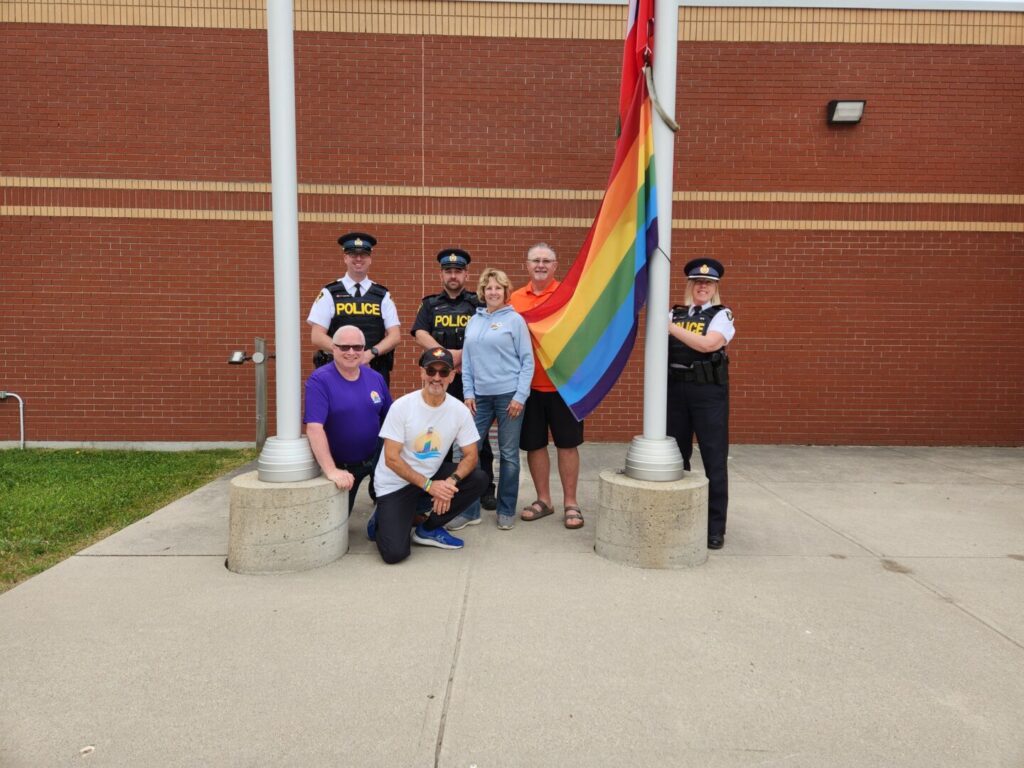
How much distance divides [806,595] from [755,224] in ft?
17.6

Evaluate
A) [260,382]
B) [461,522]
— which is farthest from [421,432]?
[260,382]

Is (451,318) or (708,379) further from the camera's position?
(451,318)

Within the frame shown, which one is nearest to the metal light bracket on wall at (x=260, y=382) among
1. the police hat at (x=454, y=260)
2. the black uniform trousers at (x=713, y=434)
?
the police hat at (x=454, y=260)

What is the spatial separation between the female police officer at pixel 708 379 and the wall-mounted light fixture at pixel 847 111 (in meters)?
4.76

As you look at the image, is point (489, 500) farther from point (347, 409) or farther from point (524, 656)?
point (524, 656)

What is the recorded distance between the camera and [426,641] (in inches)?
108

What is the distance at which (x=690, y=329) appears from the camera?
396 cm

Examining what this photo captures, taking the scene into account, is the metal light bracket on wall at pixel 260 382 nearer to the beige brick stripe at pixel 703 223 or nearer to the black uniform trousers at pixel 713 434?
the beige brick stripe at pixel 703 223

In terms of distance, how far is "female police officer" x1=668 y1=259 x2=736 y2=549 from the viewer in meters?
3.93

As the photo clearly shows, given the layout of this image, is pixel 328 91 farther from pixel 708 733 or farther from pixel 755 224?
pixel 708 733

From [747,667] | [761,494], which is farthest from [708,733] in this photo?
[761,494]

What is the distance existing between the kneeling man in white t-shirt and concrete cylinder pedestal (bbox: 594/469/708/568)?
84 centimetres

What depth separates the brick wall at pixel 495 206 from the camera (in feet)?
23.8

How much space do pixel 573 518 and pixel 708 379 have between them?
1289mm
